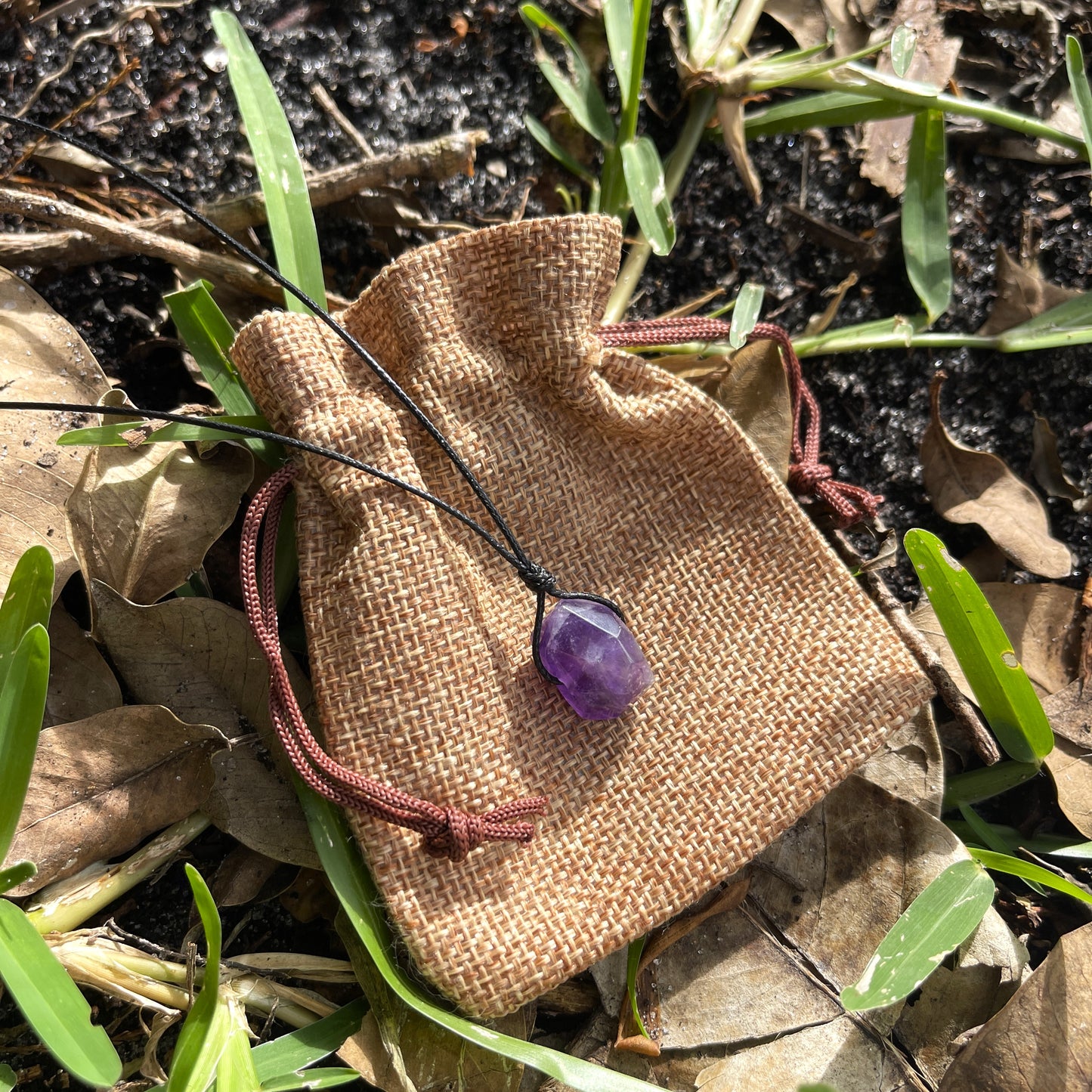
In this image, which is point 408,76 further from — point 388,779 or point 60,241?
point 388,779

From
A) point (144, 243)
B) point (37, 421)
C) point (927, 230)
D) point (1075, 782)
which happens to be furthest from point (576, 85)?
point (1075, 782)

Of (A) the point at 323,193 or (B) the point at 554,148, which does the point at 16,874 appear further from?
(B) the point at 554,148

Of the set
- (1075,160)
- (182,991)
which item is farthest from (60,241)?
(1075,160)

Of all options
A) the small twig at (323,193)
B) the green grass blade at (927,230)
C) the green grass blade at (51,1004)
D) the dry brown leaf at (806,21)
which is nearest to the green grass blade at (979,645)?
the green grass blade at (927,230)

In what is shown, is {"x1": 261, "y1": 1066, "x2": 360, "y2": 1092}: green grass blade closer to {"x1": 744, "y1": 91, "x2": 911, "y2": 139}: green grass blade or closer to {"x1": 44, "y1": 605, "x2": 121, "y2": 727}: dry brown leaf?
{"x1": 44, "y1": 605, "x2": 121, "y2": 727}: dry brown leaf

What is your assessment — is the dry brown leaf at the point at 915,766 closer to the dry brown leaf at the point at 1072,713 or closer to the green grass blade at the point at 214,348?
the dry brown leaf at the point at 1072,713

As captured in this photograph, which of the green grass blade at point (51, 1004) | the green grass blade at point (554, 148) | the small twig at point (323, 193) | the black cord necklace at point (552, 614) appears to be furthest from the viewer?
the green grass blade at point (554, 148)
